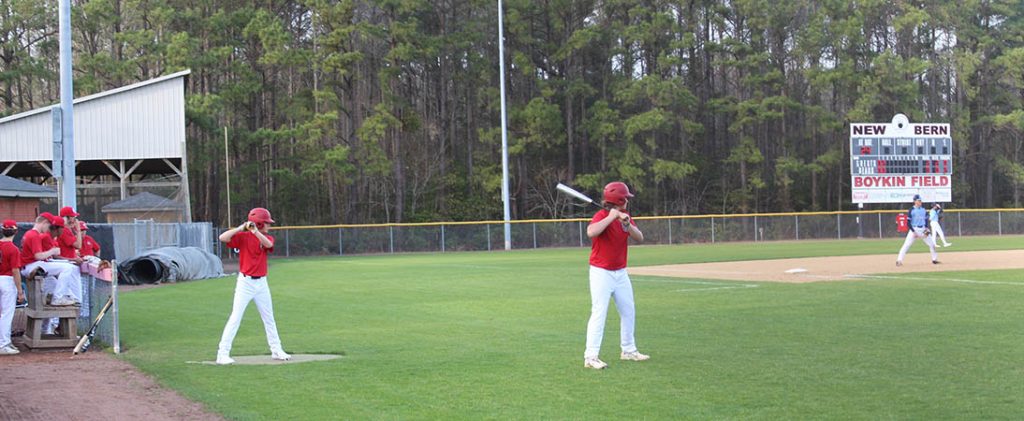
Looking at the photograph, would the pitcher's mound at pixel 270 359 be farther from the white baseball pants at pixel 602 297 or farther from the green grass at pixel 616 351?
the white baseball pants at pixel 602 297

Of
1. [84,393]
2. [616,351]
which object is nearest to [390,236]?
[616,351]

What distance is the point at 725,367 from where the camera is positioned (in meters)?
10.7

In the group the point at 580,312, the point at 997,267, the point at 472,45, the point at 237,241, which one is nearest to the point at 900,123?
the point at 997,267

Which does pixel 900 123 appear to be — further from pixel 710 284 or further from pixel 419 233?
pixel 710 284

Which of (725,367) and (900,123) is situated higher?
(900,123)

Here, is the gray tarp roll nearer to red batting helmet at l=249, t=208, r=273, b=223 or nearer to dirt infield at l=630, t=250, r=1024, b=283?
dirt infield at l=630, t=250, r=1024, b=283

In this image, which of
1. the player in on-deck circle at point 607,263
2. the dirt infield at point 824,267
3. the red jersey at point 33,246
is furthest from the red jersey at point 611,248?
the dirt infield at point 824,267

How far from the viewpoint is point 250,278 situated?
11.9 meters

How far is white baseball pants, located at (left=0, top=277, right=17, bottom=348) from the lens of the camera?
13.6 m

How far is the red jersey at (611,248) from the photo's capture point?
35.1 feet

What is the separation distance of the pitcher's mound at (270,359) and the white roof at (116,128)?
99.7ft

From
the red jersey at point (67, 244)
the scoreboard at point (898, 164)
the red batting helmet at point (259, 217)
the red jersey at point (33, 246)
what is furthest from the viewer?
the scoreboard at point (898, 164)

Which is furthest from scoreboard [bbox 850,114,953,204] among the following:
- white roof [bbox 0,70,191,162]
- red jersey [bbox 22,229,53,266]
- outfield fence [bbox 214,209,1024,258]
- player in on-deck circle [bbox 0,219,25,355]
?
player in on-deck circle [bbox 0,219,25,355]

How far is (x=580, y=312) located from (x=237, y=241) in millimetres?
7212
